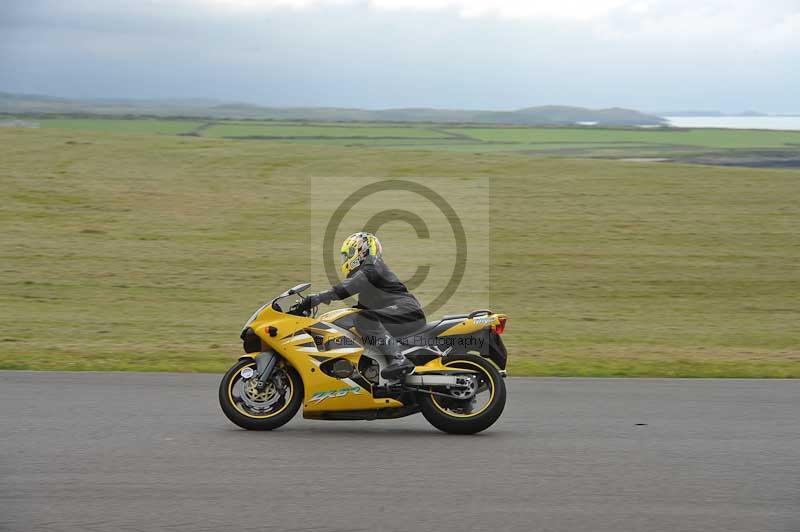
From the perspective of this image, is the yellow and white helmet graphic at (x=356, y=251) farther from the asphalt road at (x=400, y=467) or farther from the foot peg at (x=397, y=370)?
the asphalt road at (x=400, y=467)

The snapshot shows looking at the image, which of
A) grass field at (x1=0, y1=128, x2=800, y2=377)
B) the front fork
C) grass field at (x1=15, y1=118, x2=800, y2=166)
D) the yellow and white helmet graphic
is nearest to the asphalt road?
the front fork

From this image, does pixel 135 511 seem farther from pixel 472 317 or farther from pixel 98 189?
pixel 98 189

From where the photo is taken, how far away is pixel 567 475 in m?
7.46

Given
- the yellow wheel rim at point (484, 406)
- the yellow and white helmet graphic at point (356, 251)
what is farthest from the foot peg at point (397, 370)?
the yellow and white helmet graphic at point (356, 251)

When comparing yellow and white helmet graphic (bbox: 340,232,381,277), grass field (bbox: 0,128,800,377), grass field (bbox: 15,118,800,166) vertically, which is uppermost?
grass field (bbox: 15,118,800,166)

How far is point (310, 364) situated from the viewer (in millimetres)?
8914

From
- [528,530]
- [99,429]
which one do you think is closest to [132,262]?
[99,429]

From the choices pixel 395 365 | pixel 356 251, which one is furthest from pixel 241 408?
pixel 356 251

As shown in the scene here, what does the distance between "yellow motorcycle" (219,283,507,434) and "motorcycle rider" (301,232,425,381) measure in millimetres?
88

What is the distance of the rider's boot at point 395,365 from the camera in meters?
8.96

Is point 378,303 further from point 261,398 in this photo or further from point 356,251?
point 261,398

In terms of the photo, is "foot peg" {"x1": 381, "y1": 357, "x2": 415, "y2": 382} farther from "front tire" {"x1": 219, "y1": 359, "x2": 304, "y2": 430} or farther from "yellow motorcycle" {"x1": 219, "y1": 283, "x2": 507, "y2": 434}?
"front tire" {"x1": 219, "y1": 359, "x2": 304, "y2": 430}

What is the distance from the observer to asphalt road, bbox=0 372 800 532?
640 cm

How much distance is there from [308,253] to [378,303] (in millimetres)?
15767
